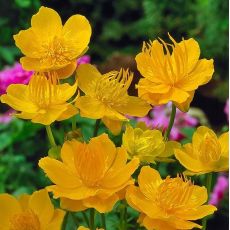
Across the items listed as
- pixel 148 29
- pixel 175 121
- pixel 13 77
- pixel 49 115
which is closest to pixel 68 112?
pixel 49 115

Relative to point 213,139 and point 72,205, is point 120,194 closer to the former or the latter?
point 72,205

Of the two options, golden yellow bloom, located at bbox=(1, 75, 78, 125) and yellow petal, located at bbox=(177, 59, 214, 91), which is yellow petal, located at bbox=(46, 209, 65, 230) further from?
yellow petal, located at bbox=(177, 59, 214, 91)

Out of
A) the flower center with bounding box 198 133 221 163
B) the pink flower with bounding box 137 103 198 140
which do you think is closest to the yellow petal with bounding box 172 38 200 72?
the flower center with bounding box 198 133 221 163

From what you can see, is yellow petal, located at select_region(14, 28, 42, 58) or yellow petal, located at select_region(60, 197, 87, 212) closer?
yellow petal, located at select_region(60, 197, 87, 212)

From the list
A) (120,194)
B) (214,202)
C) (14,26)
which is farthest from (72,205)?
(14,26)

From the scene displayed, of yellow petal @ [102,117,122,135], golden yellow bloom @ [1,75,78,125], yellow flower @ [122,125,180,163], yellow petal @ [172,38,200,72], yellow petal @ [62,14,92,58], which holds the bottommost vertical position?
yellow flower @ [122,125,180,163]

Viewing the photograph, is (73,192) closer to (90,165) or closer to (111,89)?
(90,165)

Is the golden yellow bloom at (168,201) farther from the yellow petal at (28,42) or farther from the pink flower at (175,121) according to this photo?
the pink flower at (175,121)
